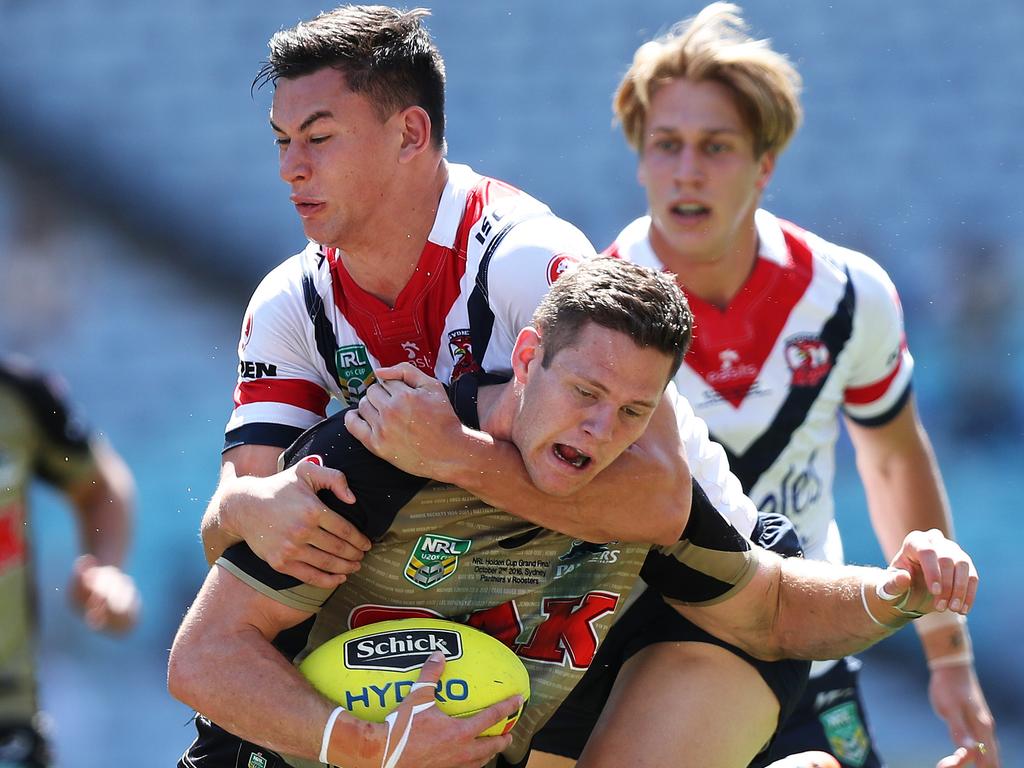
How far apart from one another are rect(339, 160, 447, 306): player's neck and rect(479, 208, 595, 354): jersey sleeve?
0.73ft

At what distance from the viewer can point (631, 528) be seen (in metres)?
3.60

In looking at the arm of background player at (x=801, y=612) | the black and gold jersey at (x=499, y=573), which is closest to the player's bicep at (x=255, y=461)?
the black and gold jersey at (x=499, y=573)

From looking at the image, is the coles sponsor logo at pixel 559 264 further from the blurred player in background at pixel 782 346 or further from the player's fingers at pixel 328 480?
the blurred player in background at pixel 782 346

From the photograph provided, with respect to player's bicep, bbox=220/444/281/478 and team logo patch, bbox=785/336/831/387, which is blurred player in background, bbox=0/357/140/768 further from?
team logo patch, bbox=785/336/831/387

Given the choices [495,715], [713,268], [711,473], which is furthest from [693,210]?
[495,715]

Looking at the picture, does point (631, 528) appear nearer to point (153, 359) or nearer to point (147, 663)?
point (147, 663)

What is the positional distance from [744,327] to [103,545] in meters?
2.61

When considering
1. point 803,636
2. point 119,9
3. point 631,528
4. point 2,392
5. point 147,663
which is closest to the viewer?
point 631,528

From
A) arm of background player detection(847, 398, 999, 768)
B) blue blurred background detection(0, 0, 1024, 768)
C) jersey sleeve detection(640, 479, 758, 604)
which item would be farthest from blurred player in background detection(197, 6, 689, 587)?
blue blurred background detection(0, 0, 1024, 768)

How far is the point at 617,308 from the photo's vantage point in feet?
11.1

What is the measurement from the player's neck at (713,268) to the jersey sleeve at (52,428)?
2398mm

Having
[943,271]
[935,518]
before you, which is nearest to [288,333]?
[935,518]

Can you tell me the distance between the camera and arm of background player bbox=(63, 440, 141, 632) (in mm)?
5242

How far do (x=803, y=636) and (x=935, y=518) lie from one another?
1.56 m
